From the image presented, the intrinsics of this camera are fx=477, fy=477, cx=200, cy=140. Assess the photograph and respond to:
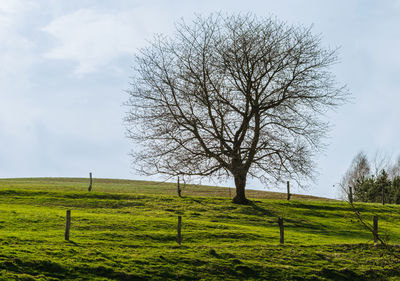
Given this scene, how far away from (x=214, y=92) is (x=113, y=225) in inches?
584

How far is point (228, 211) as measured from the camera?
35.3 m

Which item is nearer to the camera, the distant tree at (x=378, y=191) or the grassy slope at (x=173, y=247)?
the grassy slope at (x=173, y=247)

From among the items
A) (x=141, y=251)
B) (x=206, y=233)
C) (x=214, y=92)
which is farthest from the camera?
(x=214, y=92)

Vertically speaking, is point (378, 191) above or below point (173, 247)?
above

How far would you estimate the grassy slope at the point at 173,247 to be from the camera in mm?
17625

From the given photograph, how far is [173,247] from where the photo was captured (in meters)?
21.8

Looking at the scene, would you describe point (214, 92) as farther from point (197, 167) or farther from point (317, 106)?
point (317, 106)

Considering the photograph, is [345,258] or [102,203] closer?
[345,258]

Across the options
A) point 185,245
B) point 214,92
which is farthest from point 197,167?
point 185,245

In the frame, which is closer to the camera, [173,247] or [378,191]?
[173,247]

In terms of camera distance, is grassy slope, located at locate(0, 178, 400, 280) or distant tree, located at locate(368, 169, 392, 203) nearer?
grassy slope, located at locate(0, 178, 400, 280)

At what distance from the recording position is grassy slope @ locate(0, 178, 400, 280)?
1762 cm

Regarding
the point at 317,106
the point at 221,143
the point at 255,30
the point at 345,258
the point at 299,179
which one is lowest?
the point at 345,258

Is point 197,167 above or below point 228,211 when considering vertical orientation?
above
